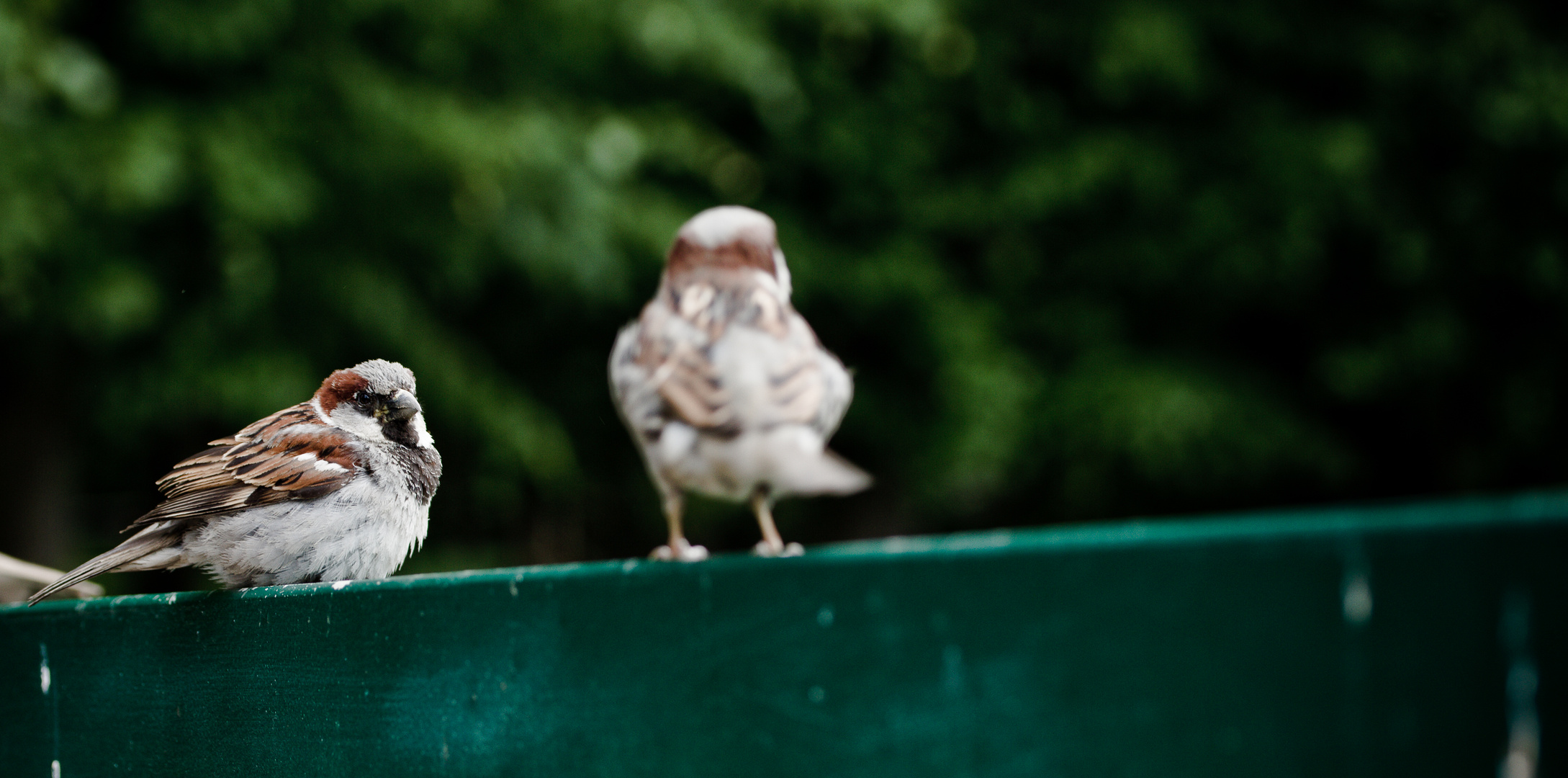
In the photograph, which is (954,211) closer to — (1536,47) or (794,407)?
(1536,47)

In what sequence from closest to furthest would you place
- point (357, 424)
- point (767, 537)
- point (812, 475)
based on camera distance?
point (812, 475) < point (767, 537) < point (357, 424)

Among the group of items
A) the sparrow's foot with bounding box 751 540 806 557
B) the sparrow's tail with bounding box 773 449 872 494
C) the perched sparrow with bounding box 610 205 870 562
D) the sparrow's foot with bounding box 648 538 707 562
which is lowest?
the sparrow's foot with bounding box 751 540 806 557

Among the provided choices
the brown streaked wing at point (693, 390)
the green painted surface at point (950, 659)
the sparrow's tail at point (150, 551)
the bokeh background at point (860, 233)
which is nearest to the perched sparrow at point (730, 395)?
the brown streaked wing at point (693, 390)

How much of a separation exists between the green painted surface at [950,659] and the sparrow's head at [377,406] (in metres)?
0.72

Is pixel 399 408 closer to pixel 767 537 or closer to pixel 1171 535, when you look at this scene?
pixel 767 537

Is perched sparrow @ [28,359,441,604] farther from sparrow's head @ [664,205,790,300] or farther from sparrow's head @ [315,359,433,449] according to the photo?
sparrow's head @ [664,205,790,300]

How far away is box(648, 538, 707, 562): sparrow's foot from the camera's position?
177 cm

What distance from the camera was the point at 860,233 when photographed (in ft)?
28.4

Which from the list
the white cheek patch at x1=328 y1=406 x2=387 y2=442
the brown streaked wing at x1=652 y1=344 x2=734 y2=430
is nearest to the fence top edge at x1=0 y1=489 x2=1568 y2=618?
the brown streaked wing at x1=652 y1=344 x2=734 y2=430

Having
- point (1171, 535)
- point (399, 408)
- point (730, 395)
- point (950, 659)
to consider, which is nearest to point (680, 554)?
point (730, 395)

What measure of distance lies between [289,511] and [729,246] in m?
1.28

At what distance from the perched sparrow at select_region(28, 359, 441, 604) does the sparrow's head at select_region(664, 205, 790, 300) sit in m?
1.06

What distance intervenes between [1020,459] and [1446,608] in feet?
24.0

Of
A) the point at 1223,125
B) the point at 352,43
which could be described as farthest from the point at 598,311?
the point at 1223,125
